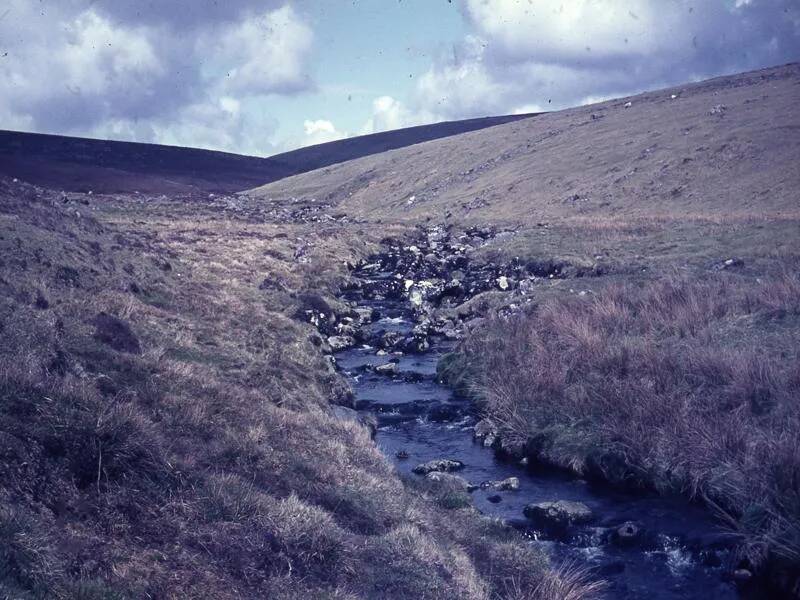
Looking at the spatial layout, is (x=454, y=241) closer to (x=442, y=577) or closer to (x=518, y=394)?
(x=518, y=394)

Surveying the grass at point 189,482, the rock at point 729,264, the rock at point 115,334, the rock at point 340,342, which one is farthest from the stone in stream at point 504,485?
the rock at point 729,264

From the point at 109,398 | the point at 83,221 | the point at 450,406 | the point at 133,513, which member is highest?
the point at 83,221

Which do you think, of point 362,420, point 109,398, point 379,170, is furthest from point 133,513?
point 379,170

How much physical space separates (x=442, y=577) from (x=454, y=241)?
37090 mm

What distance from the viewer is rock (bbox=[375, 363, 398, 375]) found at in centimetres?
2055

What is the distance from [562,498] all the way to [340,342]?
39.5 feet

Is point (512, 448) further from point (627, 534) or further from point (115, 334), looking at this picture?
point (115, 334)

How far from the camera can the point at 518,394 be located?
53.6 ft

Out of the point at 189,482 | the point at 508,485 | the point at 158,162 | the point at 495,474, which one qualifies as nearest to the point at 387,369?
the point at 495,474

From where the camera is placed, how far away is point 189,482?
823 cm

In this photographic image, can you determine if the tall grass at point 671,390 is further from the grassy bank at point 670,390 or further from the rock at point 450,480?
the rock at point 450,480

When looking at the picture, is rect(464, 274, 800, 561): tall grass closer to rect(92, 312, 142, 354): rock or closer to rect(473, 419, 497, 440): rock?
rect(473, 419, 497, 440): rock

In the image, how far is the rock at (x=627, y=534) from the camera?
11109 millimetres

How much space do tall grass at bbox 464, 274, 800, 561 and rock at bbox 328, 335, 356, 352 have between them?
4.88 m
